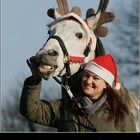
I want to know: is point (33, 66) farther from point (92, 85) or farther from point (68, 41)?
point (92, 85)

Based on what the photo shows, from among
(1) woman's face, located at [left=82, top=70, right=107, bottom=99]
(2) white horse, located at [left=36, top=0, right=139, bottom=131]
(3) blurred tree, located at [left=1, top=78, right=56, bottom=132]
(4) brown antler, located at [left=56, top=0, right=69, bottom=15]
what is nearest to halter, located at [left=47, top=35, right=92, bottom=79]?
(2) white horse, located at [left=36, top=0, right=139, bottom=131]

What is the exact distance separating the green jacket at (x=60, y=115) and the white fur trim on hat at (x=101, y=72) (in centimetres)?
18

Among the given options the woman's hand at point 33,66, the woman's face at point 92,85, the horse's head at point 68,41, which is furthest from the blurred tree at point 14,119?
the woman's face at point 92,85

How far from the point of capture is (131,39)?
504cm

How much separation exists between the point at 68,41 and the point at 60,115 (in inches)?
21.3

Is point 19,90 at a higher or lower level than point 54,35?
lower

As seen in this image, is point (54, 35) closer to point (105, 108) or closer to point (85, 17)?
point (85, 17)

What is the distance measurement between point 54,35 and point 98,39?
33 cm

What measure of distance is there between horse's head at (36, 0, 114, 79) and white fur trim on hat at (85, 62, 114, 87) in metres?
0.06

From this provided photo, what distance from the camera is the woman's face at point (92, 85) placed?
508cm

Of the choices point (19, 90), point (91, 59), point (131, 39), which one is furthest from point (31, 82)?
point (131, 39)

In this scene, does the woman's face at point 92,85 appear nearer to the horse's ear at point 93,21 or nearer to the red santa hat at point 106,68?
the red santa hat at point 106,68

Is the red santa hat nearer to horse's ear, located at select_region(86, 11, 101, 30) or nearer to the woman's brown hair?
the woman's brown hair

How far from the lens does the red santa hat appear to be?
5066mm
